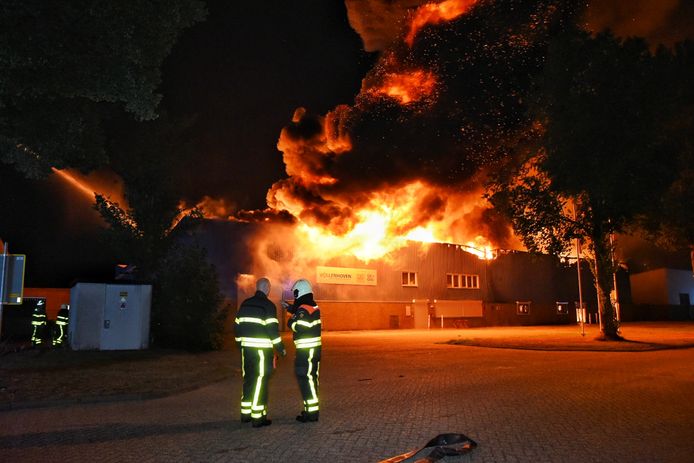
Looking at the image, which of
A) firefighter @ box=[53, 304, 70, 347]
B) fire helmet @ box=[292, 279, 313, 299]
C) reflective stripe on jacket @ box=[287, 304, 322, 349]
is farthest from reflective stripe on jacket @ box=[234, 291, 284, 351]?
firefighter @ box=[53, 304, 70, 347]

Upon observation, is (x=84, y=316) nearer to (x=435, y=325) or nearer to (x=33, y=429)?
(x=33, y=429)

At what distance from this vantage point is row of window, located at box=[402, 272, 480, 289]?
131 ft

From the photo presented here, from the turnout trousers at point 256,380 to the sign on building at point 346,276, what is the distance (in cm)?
2823

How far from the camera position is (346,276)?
36.3 meters

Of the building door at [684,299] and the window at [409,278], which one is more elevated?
the window at [409,278]

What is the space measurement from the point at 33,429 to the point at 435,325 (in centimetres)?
3565

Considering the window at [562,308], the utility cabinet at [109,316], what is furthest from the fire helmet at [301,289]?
the window at [562,308]

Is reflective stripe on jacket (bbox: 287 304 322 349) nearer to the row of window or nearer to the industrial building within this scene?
the industrial building

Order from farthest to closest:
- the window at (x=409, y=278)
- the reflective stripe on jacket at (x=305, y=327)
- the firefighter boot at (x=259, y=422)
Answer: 1. the window at (x=409, y=278)
2. the reflective stripe on jacket at (x=305, y=327)
3. the firefighter boot at (x=259, y=422)

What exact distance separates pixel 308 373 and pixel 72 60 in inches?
241

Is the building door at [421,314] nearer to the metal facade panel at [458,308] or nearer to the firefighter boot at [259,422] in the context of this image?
the metal facade panel at [458,308]

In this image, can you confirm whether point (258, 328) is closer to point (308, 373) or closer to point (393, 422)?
point (308, 373)

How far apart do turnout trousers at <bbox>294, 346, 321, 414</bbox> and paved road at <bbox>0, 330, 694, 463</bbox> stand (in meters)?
0.26

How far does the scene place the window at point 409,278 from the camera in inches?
1555
